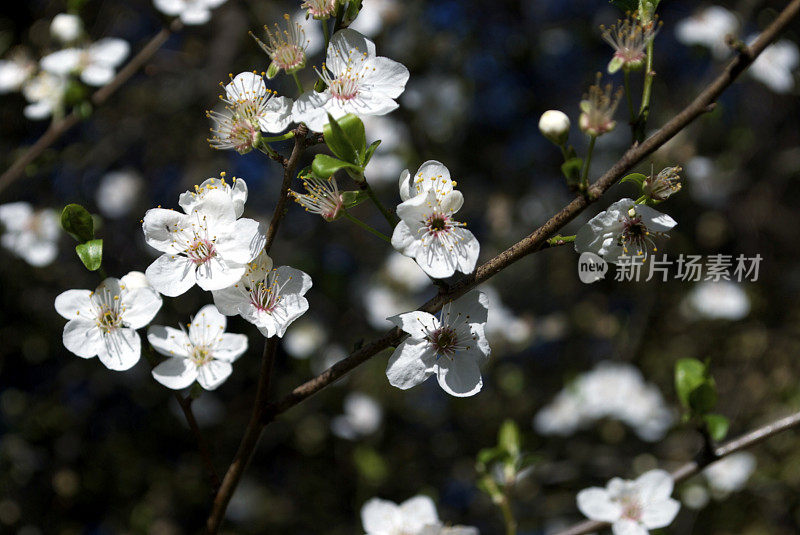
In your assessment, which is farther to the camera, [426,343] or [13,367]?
[13,367]

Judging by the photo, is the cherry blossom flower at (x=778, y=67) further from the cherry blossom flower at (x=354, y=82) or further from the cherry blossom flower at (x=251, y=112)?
the cherry blossom flower at (x=251, y=112)

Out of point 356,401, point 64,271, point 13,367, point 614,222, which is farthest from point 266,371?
point 13,367

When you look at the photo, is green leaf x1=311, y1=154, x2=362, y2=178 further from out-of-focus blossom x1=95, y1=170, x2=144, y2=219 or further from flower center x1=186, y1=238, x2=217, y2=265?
out-of-focus blossom x1=95, y1=170, x2=144, y2=219

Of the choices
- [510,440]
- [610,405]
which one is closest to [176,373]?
[510,440]

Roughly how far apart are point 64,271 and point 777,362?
10.1ft

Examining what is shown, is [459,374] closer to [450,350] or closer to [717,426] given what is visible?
[450,350]

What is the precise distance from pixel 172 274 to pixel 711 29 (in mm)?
2438

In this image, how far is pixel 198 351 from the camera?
1004 millimetres

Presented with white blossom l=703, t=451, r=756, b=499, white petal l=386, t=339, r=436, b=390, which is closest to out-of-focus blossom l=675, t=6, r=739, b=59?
white blossom l=703, t=451, r=756, b=499

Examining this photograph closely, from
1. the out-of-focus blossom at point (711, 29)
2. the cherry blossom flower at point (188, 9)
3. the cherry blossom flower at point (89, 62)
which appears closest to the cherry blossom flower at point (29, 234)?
the cherry blossom flower at point (89, 62)

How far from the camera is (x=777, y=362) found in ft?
10.5

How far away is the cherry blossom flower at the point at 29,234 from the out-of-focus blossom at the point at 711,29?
2244 mm

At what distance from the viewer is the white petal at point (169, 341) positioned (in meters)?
1.01

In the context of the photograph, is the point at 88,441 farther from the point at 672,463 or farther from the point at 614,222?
the point at 614,222
